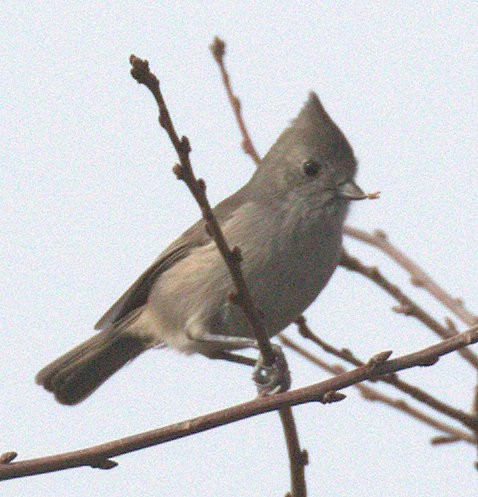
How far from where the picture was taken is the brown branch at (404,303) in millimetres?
3473

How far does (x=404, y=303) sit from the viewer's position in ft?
12.2

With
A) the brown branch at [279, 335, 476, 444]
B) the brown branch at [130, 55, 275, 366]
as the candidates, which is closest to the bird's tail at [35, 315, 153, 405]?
the brown branch at [279, 335, 476, 444]

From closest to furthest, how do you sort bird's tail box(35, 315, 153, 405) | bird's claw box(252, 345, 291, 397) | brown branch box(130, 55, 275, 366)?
A: brown branch box(130, 55, 275, 366)
bird's claw box(252, 345, 291, 397)
bird's tail box(35, 315, 153, 405)

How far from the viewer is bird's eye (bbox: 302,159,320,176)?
4520 millimetres

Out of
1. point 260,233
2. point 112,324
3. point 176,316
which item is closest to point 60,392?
point 112,324

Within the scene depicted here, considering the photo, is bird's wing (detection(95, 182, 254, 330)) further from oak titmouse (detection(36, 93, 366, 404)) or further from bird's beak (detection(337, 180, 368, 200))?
bird's beak (detection(337, 180, 368, 200))

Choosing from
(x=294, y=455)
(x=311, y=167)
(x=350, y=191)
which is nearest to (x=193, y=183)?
(x=294, y=455)

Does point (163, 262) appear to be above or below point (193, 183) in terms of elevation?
above

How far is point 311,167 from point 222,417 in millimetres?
2048

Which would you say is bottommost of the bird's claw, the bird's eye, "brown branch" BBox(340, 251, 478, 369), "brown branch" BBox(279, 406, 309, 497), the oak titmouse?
"brown branch" BBox(279, 406, 309, 497)

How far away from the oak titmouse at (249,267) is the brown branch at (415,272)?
0.12 m

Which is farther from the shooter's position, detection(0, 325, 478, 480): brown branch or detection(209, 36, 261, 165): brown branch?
detection(209, 36, 261, 165): brown branch

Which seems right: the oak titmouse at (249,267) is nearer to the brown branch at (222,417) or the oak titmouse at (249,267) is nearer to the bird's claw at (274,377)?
the bird's claw at (274,377)

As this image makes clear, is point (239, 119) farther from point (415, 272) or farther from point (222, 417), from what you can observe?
point (222, 417)
